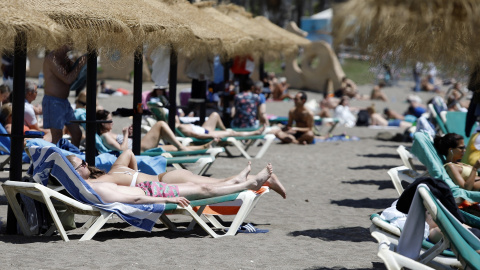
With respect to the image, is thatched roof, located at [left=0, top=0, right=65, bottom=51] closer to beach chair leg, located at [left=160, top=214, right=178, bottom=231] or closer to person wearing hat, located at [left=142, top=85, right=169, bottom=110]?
beach chair leg, located at [left=160, top=214, right=178, bottom=231]

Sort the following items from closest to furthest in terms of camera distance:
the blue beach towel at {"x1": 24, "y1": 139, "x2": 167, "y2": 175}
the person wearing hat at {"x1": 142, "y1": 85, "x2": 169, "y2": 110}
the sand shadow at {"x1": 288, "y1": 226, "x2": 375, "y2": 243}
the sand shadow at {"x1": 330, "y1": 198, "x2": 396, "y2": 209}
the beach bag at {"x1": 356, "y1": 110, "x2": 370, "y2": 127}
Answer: the sand shadow at {"x1": 288, "y1": 226, "x2": 375, "y2": 243} < the blue beach towel at {"x1": 24, "y1": 139, "x2": 167, "y2": 175} < the sand shadow at {"x1": 330, "y1": 198, "x2": 396, "y2": 209} < the person wearing hat at {"x1": 142, "y1": 85, "x2": 169, "y2": 110} < the beach bag at {"x1": 356, "y1": 110, "x2": 370, "y2": 127}

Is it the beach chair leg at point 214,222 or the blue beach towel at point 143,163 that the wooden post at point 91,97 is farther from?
the beach chair leg at point 214,222

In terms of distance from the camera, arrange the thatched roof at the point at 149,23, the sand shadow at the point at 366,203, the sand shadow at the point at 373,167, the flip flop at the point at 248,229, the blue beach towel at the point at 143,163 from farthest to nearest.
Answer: the sand shadow at the point at 373,167, the sand shadow at the point at 366,203, the blue beach towel at the point at 143,163, the thatched roof at the point at 149,23, the flip flop at the point at 248,229

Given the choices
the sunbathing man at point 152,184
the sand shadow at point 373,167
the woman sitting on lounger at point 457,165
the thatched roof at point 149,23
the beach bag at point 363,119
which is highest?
the thatched roof at point 149,23

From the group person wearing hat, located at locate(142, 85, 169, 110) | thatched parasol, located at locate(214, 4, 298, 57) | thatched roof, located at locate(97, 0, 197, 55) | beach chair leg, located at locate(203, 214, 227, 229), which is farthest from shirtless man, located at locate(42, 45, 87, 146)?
thatched parasol, located at locate(214, 4, 298, 57)

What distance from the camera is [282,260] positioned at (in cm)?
546

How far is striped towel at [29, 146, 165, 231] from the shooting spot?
5832 millimetres

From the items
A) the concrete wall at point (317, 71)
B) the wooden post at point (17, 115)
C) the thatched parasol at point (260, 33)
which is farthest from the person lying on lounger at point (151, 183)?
the concrete wall at point (317, 71)

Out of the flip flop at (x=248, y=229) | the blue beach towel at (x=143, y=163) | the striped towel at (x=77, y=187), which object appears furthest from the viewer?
the blue beach towel at (x=143, y=163)

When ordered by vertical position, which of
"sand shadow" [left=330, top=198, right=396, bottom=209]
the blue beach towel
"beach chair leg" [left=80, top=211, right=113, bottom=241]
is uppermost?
"beach chair leg" [left=80, top=211, right=113, bottom=241]

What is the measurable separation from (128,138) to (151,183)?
295cm

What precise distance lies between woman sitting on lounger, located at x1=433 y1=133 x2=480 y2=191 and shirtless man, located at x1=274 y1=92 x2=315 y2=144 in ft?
22.5

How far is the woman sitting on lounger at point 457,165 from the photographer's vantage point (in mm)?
6648

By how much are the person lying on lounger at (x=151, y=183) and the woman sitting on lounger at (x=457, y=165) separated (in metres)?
1.60
